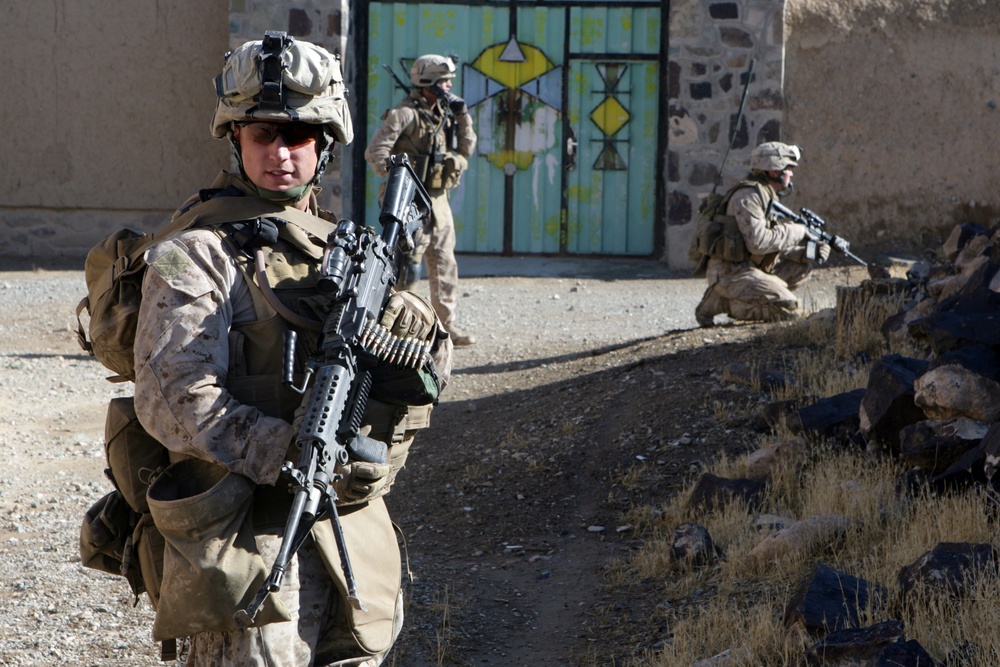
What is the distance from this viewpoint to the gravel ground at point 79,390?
409 cm

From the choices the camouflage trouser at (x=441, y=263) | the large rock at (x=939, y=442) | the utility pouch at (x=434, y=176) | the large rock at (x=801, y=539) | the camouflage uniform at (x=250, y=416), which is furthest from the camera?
the camouflage trouser at (x=441, y=263)

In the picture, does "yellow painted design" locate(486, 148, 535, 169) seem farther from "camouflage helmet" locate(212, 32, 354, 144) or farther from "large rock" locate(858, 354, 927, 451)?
"camouflage helmet" locate(212, 32, 354, 144)

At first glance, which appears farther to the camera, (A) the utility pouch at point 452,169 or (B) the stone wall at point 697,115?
(B) the stone wall at point 697,115

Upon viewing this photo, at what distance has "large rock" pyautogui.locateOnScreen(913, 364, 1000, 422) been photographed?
15.2 ft

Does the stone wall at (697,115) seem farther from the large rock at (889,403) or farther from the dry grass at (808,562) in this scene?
the large rock at (889,403)

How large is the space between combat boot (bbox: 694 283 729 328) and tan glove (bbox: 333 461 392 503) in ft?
18.7

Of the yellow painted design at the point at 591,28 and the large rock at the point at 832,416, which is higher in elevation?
the yellow painted design at the point at 591,28

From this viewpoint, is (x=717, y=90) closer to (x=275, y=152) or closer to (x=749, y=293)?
(x=749, y=293)

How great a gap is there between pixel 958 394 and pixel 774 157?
3.31 meters

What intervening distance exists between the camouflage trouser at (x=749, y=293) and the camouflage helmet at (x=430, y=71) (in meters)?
2.16

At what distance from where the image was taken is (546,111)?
1109 centimetres

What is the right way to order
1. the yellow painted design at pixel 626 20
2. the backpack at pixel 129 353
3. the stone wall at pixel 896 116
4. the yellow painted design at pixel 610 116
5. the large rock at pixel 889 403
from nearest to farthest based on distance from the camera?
1. the backpack at pixel 129 353
2. the large rock at pixel 889 403
3. the stone wall at pixel 896 116
4. the yellow painted design at pixel 626 20
5. the yellow painted design at pixel 610 116

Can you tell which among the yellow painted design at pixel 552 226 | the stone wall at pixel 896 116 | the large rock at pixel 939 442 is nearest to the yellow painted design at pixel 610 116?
the yellow painted design at pixel 552 226

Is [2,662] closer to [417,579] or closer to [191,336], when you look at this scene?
[417,579]
